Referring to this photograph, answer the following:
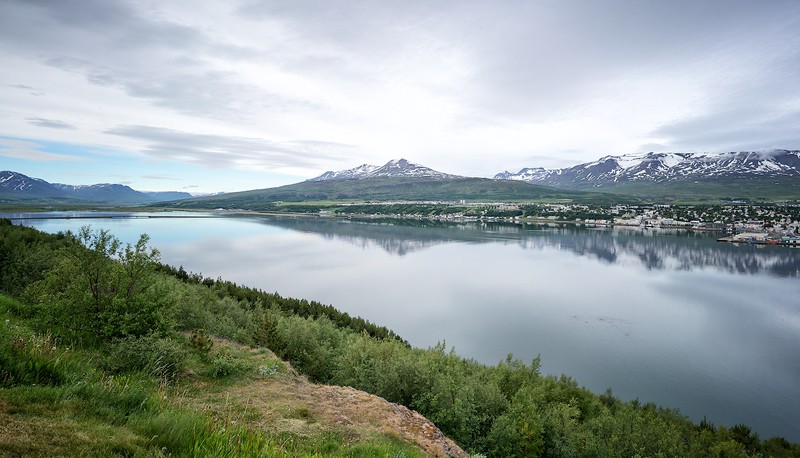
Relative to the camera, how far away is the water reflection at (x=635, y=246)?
5769 cm

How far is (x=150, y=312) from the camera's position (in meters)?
9.38

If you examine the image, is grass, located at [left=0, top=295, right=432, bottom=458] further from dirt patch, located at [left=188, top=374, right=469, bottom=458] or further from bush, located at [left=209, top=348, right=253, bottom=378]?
bush, located at [left=209, top=348, right=253, bottom=378]

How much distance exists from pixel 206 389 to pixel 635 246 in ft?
274

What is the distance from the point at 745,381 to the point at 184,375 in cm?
2919

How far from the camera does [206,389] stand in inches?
321

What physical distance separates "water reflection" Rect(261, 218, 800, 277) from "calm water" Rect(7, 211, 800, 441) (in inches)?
17.5

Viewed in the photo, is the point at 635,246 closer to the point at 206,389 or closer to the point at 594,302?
the point at 594,302

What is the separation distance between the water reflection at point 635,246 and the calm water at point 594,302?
444mm

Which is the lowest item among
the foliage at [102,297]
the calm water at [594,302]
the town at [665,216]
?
the calm water at [594,302]

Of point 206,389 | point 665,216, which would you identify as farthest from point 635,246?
point 206,389

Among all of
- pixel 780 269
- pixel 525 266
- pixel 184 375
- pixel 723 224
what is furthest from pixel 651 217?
pixel 184 375

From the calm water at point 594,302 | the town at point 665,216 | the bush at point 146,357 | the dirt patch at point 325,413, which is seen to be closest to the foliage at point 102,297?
the bush at point 146,357

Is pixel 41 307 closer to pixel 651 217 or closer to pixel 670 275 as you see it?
pixel 670 275

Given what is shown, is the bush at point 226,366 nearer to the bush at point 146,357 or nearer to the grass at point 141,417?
the grass at point 141,417
